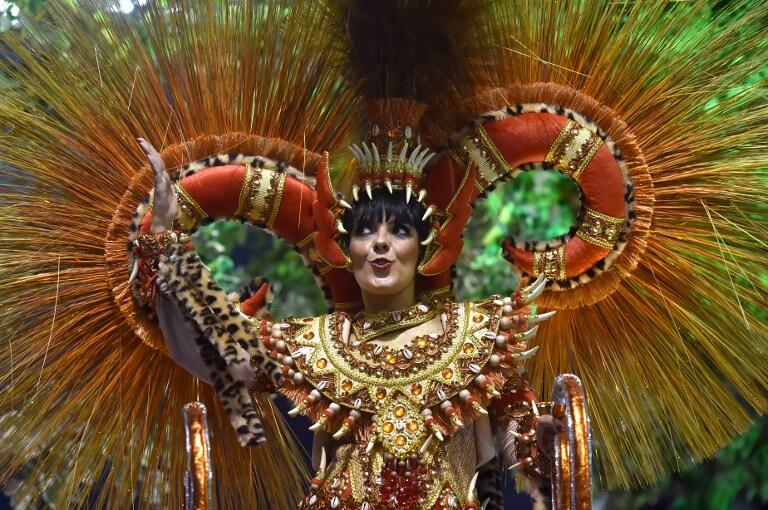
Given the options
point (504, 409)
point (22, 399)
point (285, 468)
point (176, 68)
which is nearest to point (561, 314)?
point (504, 409)

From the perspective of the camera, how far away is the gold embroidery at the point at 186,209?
3.11 m

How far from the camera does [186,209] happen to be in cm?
312

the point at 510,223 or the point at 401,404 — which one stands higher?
the point at 401,404

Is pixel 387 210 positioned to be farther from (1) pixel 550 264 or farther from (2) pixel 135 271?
(2) pixel 135 271

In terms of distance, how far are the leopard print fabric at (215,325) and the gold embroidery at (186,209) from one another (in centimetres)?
36

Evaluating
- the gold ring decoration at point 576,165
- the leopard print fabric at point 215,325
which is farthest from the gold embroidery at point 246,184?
the gold ring decoration at point 576,165

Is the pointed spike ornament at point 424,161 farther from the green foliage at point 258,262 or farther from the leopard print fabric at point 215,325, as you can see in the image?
the green foliage at point 258,262

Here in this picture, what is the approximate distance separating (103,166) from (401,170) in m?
0.79

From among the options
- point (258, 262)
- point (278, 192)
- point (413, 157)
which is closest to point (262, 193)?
point (278, 192)

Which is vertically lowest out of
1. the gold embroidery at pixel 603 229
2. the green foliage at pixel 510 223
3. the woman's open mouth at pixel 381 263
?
the green foliage at pixel 510 223

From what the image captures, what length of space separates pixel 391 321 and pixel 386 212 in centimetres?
28

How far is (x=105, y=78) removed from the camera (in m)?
3.12

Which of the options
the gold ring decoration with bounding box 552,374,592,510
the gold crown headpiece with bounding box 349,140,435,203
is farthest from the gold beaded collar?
the gold ring decoration with bounding box 552,374,592,510

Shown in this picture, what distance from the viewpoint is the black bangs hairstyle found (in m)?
2.97
